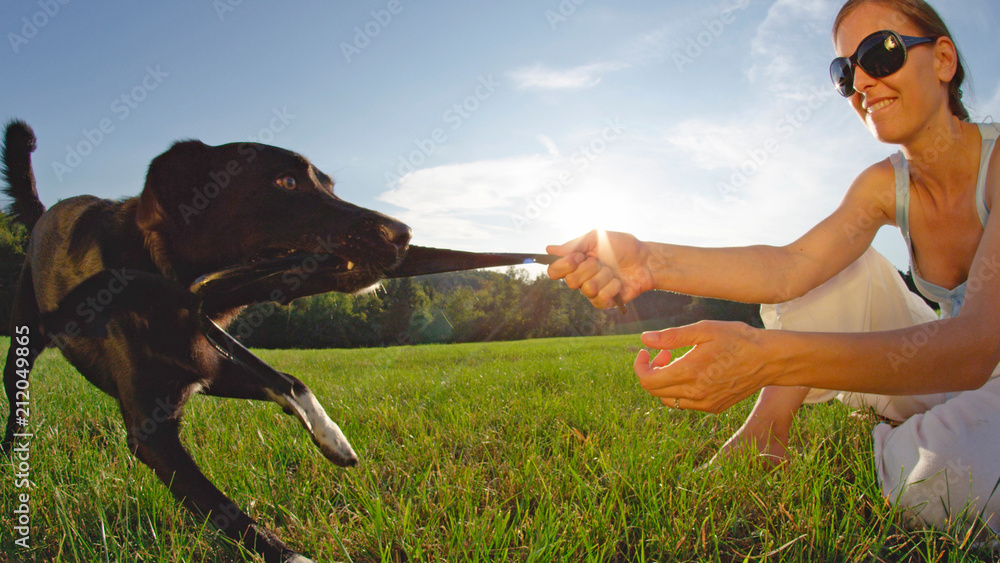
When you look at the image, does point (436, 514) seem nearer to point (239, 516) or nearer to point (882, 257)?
point (239, 516)

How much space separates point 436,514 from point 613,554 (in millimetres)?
712

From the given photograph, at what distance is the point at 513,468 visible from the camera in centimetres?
252

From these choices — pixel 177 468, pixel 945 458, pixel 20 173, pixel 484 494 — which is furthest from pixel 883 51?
pixel 20 173

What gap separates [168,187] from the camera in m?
2.08

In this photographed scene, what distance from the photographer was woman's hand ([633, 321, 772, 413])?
1510mm

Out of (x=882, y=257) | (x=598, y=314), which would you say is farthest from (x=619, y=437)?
(x=598, y=314)

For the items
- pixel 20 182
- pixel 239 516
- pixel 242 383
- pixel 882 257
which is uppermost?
pixel 20 182

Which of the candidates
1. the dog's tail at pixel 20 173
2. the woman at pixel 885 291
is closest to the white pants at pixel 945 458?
the woman at pixel 885 291

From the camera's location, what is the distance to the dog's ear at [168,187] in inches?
80.9

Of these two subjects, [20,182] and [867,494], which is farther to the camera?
[20,182]

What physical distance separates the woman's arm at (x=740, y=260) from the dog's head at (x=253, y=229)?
0.91 m

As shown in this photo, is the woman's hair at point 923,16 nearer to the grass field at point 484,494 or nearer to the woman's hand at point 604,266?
the woman's hand at point 604,266

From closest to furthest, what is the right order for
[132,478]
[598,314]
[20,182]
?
[132,478], [20,182], [598,314]

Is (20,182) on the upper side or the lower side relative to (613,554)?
upper
